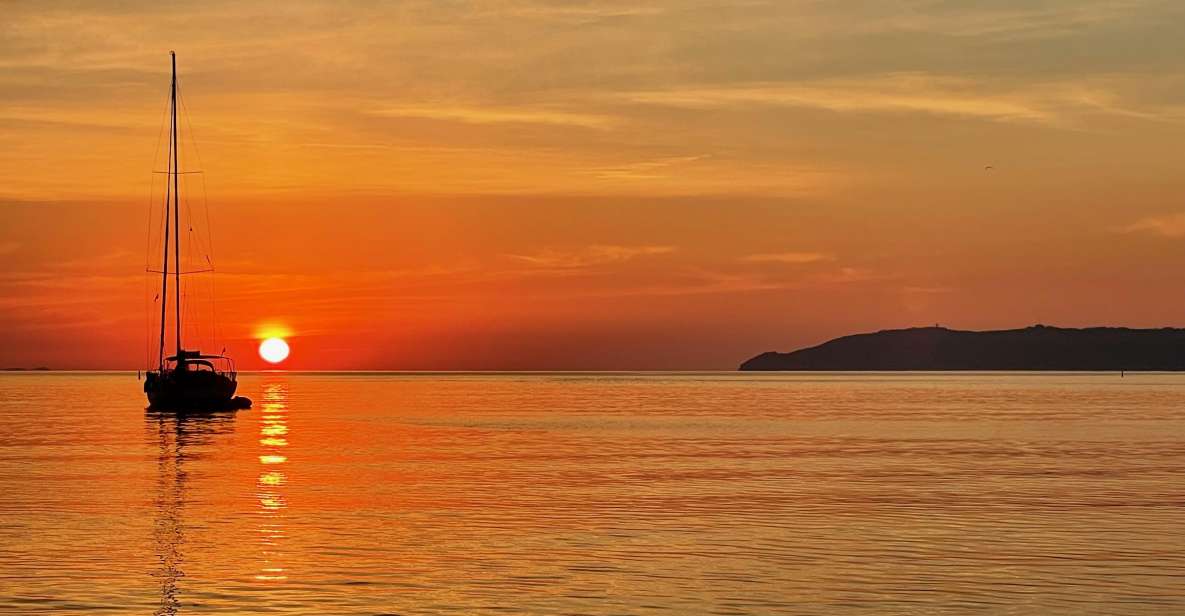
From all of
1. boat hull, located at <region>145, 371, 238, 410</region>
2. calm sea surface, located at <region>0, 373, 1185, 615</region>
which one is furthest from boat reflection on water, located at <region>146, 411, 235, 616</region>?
boat hull, located at <region>145, 371, 238, 410</region>

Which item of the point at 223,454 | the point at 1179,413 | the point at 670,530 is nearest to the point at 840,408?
the point at 1179,413

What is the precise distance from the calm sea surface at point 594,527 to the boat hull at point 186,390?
31.5m

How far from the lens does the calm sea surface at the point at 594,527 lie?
94.5 feet

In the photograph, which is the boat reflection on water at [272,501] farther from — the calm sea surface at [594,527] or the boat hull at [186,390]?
the boat hull at [186,390]

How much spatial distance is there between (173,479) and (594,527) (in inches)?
936

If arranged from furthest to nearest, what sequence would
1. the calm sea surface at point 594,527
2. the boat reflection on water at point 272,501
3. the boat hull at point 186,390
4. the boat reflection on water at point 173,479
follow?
1. the boat hull at point 186,390
2. the boat reflection on water at point 272,501
3. the boat reflection on water at point 173,479
4. the calm sea surface at point 594,527

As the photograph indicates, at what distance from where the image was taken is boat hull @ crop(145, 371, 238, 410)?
11681 cm

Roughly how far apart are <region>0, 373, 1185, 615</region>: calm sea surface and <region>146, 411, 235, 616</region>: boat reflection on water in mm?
177

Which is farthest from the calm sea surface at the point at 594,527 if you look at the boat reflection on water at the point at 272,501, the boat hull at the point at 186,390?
the boat hull at the point at 186,390

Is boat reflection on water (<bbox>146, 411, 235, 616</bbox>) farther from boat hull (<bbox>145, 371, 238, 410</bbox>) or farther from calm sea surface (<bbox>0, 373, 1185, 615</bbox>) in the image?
boat hull (<bbox>145, 371, 238, 410</bbox>)

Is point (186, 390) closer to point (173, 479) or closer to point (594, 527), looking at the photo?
point (173, 479)

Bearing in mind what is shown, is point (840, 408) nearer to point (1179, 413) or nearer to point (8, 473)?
point (1179, 413)

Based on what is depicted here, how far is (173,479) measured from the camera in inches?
2244

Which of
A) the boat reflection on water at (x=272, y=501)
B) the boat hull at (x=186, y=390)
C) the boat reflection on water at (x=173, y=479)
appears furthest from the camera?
the boat hull at (x=186, y=390)
